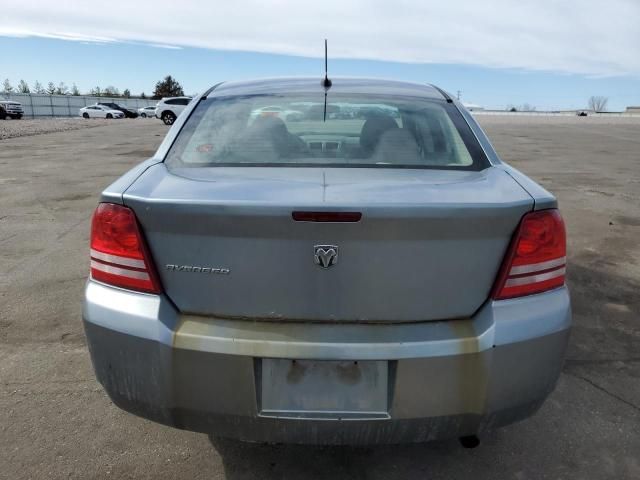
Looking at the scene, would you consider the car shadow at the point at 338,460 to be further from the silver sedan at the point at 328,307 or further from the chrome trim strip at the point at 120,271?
the chrome trim strip at the point at 120,271

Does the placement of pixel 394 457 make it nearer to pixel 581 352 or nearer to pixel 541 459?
pixel 541 459

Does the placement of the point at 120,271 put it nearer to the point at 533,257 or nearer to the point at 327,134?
the point at 327,134

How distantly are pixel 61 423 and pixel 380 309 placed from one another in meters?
1.71

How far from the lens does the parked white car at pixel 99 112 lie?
49.9m

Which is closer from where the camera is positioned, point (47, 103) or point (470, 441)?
point (470, 441)

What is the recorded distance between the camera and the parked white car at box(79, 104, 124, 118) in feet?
164

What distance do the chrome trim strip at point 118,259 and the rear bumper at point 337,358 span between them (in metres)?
0.11

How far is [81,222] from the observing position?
6453mm

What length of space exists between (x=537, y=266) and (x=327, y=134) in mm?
1220

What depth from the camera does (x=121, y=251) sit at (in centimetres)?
191

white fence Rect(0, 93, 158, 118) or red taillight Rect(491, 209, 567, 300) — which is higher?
red taillight Rect(491, 209, 567, 300)

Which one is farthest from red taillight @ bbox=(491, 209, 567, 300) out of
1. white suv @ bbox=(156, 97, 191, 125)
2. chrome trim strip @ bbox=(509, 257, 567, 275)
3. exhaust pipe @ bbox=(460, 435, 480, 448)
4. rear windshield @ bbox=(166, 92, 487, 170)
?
white suv @ bbox=(156, 97, 191, 125)

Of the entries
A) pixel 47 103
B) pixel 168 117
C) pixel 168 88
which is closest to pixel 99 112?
pixel 47 103

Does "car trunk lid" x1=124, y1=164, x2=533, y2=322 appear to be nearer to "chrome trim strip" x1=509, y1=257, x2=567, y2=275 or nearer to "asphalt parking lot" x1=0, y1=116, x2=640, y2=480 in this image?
"chrome trim strip" x1=509, y1=257, x2=567, y2=275
